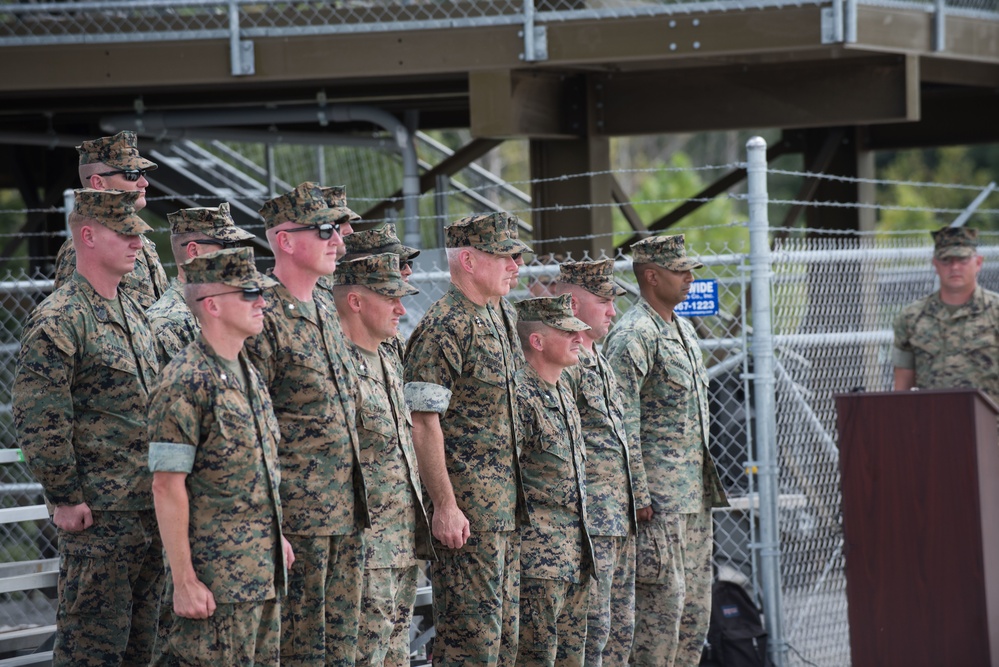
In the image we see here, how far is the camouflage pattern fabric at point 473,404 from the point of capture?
206 inches

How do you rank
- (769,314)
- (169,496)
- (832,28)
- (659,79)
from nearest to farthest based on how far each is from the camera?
1. (169,496)
2. (769,314)
3. (832,28)
4. (659,79)

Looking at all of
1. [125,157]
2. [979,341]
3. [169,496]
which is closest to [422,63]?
[125,157]

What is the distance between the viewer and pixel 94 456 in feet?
15.4

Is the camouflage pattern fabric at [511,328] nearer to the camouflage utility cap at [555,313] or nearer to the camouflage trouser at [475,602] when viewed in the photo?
the camouflage utility cap at [555,313]

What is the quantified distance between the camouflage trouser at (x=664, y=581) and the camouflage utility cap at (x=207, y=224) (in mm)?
2371

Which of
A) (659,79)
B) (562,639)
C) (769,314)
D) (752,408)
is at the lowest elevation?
(562,639)

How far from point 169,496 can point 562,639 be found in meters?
2.16

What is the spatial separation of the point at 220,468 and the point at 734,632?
3.62 metres

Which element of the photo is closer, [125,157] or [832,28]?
[125,157]

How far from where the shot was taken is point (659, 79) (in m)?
9.18

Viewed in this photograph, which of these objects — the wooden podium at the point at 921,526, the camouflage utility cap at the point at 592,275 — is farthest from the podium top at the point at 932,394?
the camouflage utility cap at the point at 592,275

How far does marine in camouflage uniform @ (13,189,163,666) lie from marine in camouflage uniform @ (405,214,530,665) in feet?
3.45

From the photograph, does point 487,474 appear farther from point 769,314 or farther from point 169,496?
point 769,314

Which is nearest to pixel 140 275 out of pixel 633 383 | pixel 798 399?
pixel 633 383
